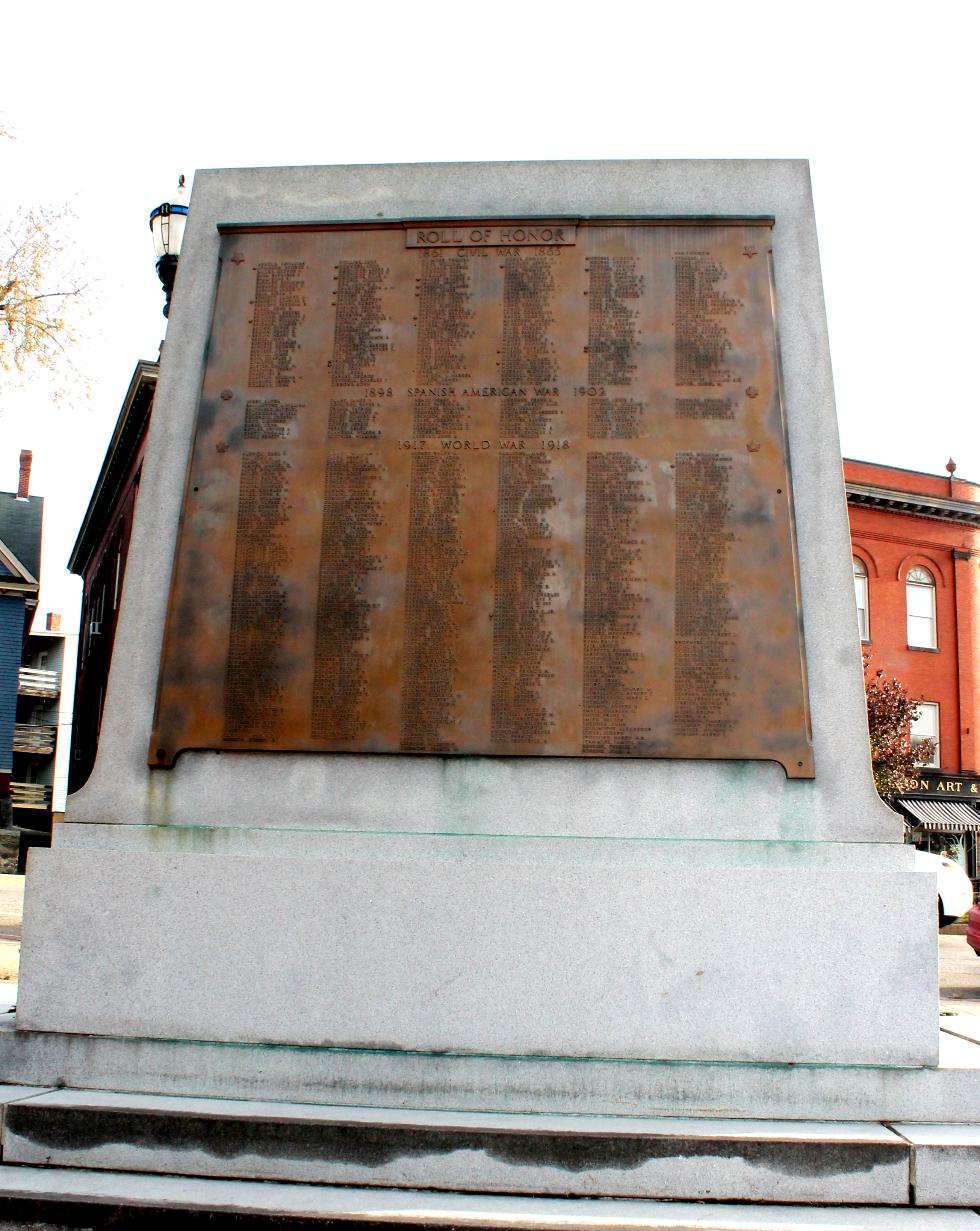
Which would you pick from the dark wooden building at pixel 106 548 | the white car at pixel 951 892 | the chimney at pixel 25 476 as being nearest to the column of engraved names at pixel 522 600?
the white car at pixel 951 892

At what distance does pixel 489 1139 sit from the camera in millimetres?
4770

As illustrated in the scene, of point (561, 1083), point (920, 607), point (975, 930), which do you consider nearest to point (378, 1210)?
point (561, 1083)

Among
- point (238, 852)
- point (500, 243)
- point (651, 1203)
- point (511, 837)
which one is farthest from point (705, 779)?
point (500, 243)

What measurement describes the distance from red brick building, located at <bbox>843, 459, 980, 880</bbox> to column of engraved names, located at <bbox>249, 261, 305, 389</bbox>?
29.3 m

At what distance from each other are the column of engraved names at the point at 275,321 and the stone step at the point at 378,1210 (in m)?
3.67

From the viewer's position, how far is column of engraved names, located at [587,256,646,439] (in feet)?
19.7

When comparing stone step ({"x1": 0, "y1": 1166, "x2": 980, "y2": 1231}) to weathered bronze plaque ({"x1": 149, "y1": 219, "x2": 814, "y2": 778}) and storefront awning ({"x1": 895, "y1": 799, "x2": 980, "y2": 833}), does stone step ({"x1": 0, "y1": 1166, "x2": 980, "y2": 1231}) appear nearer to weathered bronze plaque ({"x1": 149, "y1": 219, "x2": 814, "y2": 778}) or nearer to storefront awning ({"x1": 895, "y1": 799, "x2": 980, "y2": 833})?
weathered bronze plaque ({"x1": 149, "y1": 219, "x2": 814, "y2": 778})

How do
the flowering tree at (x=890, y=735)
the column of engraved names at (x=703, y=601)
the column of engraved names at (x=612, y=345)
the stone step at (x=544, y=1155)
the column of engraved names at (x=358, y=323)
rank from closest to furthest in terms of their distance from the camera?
the stone step at (x=544, y=1155) → the column of engraved names at (x=703, y=601) → the column of engraved names at (x=612, y=345) → the column of engraved names at (x=358, y=323) → the flowering tree at (x=890, y=735)

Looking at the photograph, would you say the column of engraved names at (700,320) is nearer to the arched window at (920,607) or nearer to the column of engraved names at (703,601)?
the column of engraved names at (703,601)

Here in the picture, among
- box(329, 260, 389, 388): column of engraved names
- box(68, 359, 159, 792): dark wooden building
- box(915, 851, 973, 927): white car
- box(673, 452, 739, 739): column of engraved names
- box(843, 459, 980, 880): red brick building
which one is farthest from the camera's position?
box(68, 359, 159, 792): dark wooden building

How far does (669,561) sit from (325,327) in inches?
82.7

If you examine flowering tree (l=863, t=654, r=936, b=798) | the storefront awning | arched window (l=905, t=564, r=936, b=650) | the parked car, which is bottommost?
the parked car

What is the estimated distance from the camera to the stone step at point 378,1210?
4418mm

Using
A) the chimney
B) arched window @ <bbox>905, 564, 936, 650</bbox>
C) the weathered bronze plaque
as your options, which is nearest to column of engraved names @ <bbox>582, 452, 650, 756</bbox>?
the weathered bronze plaque
